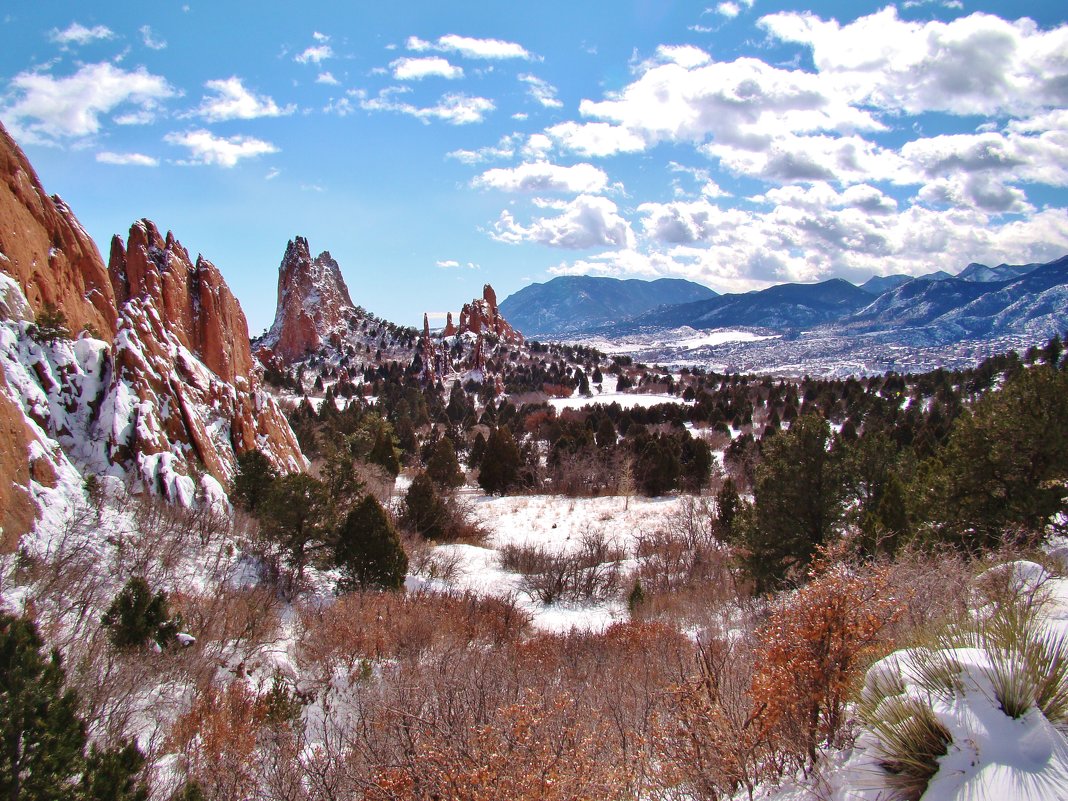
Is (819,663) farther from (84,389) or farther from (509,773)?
(84,389)

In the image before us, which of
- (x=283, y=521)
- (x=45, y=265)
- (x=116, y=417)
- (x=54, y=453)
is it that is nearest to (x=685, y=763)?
(x=283, y=521)

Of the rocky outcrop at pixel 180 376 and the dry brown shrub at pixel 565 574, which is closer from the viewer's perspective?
the rocky outcrop at pixel 180 376

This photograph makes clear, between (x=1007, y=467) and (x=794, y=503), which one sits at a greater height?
(x=1007, y=467)

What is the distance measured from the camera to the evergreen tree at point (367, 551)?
15539mm

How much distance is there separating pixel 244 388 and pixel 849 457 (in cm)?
2365

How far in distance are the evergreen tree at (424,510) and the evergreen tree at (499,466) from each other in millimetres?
13100

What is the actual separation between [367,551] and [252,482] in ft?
15.6

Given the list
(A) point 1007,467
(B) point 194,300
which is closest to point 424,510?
(B) point 194,300

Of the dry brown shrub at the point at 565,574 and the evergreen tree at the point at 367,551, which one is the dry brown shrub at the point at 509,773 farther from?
the dry brown shrub at the point at 565,574

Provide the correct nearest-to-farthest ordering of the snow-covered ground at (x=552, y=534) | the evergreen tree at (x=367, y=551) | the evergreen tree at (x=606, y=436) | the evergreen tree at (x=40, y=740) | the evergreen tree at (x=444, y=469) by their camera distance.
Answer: the evergreen tree at (x=40, y=740), the evergreen tree at (x=367, y=551), the snow-covered ground at (x=552, y=534), the evergreen tree at (x=444, y=469), the evergreen tree at (x=606, y=436)

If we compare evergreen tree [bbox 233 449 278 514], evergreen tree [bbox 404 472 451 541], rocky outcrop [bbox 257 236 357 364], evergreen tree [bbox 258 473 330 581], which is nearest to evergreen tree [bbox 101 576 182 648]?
evergreen tree [bbox 258 473 330 581]

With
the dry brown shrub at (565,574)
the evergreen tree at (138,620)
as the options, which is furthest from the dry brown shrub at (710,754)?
the dry brown shrub at (565,574)

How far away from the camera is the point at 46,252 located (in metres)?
16.1

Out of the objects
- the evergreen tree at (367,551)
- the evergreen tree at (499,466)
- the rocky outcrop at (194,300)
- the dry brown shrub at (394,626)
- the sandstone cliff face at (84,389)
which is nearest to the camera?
the dry brown shrub at (394,626)
